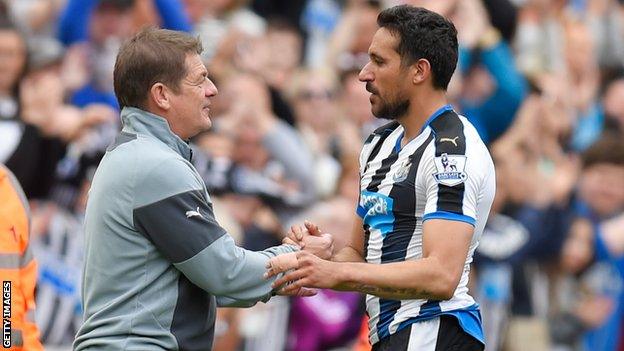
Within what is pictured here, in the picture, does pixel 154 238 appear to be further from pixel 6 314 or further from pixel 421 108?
pixel 421 108

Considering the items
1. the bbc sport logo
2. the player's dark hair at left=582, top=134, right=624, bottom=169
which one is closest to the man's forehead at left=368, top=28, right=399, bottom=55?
the bbc sport logo

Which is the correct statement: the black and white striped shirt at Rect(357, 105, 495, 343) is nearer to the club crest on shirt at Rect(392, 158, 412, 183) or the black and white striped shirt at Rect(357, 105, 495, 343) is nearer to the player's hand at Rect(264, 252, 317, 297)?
the club crest on shirt at Rect(392, 158, 412, 183)

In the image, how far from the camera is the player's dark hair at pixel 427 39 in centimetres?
645

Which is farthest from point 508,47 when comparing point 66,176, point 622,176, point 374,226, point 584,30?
point 374,226

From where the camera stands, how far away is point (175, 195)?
6129 mm

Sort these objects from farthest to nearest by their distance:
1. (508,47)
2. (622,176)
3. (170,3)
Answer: (508,47) < (622,176) < (170,3)

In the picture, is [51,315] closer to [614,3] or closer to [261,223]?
[261,223]

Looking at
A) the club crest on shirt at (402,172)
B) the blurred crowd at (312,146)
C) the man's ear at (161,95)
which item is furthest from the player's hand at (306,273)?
the blurred crowd at (312,146)

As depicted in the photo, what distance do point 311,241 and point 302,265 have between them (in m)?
0.43

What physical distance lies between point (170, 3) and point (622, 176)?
401cm

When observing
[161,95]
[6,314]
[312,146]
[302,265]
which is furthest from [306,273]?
[312,146]

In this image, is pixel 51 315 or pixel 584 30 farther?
pixel 584 30

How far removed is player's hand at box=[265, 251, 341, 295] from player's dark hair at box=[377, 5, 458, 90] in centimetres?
93

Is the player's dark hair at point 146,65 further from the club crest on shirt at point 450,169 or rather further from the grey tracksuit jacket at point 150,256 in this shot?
the club crest on shirt at point 450,169
